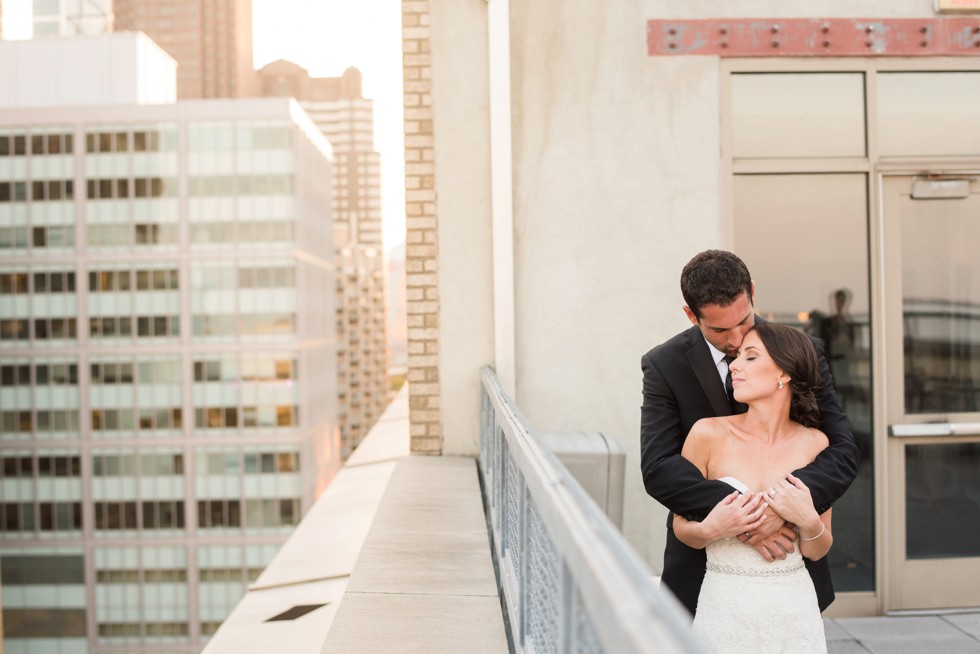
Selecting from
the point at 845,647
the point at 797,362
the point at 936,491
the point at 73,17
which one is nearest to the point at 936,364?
the point at 936,491

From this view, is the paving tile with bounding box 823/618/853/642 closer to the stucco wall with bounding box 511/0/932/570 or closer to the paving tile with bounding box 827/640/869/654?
the paving tile with bounding box 827/640/869/654

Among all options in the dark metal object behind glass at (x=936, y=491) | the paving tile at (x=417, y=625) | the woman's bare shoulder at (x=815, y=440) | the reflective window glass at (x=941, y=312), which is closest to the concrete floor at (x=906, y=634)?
the dark metal object behind glass at (x=936, y=491)

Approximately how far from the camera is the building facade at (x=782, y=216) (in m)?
5.38

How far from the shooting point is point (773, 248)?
5398 mm

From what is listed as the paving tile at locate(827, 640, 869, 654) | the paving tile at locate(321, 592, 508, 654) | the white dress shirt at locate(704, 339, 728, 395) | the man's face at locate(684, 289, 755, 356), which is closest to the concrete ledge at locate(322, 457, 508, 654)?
the paving tile at locate(321, 592, 508, 654)

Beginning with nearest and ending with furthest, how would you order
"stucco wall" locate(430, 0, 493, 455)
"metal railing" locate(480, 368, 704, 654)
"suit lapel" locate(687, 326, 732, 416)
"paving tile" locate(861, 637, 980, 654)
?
"metal railing" locate(480, 368, 704, 654) < "suit lapel" locate(687, 326, 732, 416) < "paving tile" locate(861, 637, 980, 654) < "stucco wall" locate(430, 0, 493, 455)

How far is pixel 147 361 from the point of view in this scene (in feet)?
204

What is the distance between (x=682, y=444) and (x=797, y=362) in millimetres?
479

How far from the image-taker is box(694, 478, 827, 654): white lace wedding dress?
2369 mm

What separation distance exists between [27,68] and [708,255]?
70767mm

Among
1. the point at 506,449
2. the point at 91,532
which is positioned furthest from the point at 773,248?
Result: the point at 91,532

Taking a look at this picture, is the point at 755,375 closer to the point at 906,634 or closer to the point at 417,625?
the point at 417,625

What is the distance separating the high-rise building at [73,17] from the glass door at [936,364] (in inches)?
2838

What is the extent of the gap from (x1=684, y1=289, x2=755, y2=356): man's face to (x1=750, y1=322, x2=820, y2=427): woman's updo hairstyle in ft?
0.45
